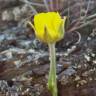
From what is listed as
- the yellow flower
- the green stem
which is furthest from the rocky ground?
the yellow flower

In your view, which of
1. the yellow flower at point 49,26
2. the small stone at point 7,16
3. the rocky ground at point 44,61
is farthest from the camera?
the small stone at point 7,16

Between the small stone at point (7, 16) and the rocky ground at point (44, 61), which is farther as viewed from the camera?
the small stone at point (7, 16)

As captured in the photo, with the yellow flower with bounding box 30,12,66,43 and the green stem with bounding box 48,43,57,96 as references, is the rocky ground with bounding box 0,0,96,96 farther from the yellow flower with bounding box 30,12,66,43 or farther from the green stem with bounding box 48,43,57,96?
the yellow flower with bounding box 30,12,66,43

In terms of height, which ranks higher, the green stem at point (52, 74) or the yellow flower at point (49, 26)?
the yellow flower at point (49, 26)

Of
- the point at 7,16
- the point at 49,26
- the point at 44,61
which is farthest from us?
the point at 7,16

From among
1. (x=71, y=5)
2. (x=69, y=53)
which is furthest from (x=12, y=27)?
(x=69, y=53)

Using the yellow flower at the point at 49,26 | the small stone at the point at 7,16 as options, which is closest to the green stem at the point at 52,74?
the yellow flower at the point at 49,26

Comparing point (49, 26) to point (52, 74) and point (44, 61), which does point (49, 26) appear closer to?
point (52, 74)

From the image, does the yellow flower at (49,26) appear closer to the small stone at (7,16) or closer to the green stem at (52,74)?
the green stem at (52,74)

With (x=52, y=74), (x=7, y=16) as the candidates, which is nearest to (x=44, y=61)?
(x=52, y=74)

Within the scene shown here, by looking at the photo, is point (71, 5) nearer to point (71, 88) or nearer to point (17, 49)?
point (17, 49)
